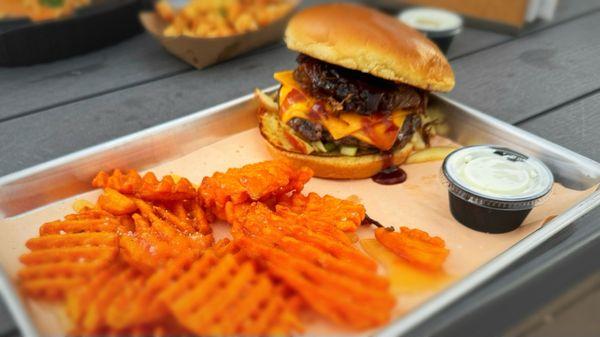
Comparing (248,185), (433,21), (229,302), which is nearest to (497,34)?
(433,21)

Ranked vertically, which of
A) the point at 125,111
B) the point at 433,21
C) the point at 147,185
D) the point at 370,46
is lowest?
the point at 125,111

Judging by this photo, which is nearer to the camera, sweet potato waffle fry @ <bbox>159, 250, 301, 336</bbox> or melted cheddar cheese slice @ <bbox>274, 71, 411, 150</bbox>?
sweet potato waffle fry @ <bbox>159, 250, 301, 336</bbox>

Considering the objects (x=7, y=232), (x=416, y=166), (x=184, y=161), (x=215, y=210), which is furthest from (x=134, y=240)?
(x=416, y=166)

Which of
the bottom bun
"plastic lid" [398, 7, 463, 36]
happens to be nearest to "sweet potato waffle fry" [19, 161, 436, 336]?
the bottom bun

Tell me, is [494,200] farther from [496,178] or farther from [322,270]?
[322,270]

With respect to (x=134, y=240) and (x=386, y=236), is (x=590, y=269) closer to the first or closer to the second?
(x=386, y=236)

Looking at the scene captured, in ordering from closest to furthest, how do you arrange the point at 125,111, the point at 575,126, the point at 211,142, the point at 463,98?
1. the point at 211,142
2. the point at 575,126
3. the point at 125,111
4. the point at 463,98

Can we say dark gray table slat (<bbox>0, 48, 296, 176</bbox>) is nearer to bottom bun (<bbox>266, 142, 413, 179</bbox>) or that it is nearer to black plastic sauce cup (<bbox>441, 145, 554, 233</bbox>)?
bottom bun (<bbox>266, 142, 413, 179</bbox>)
